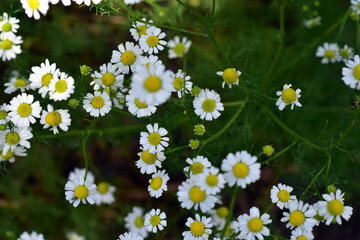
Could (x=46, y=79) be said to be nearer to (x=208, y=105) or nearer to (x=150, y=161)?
(x=150, y=161)

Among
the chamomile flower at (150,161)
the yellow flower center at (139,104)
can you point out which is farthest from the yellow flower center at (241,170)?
the yellow flower center at (139,104)

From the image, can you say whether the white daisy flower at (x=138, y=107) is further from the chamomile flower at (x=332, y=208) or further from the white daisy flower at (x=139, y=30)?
the chamomile flower at (x=332, y=208)

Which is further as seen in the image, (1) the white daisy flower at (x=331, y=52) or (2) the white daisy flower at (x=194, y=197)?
(1) the white daisy flower at (x=331, y=52)

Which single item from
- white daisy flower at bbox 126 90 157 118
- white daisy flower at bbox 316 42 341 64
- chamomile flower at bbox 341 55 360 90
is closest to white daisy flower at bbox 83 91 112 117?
white daisy flower at bbox 126 90 157 118

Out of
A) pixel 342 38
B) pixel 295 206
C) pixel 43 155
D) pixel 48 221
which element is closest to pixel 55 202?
pixel 48 221

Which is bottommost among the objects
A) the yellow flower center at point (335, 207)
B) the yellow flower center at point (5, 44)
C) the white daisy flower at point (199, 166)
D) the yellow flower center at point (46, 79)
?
the yellow flower center at point (335, 207)

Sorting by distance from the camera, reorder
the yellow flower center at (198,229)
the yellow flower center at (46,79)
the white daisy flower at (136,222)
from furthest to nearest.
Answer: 1. the white daisy flower at (136,222)
2. the yellow flower center at (46,79)
3. the yellow flower center at (198,229)

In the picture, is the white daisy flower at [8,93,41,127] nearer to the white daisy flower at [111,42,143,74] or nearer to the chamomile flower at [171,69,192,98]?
the white daisy flower at [111,42,143,74]
